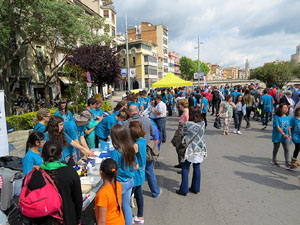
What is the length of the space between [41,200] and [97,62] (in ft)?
55.5

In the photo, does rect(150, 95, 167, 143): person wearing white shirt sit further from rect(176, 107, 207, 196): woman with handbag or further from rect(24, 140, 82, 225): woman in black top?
rect(24, 140, 82, 225): woman in black top

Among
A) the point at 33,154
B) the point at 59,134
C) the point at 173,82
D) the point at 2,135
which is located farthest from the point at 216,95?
the point at 33,154

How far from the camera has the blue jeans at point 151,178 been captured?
11.6 feet

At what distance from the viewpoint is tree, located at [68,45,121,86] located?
57.0 feet

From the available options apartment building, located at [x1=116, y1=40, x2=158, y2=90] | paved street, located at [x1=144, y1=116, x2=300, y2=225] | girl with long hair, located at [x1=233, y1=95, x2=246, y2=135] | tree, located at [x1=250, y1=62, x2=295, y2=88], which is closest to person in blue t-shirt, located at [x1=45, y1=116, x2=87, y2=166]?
paved street, located at [x1=144, y1=116, x2=300, y2=225]

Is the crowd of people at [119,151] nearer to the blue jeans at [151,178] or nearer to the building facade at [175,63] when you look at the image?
the blue jeans at [151,178]

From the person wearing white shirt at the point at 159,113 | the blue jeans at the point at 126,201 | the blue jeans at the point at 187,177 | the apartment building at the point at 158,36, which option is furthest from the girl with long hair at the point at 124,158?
the apartment building at the point at 158,36

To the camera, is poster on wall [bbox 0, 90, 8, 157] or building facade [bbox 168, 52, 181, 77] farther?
building facade [bbox 168, 52, 181, 77]

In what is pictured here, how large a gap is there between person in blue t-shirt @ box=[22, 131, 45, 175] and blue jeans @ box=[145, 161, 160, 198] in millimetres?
1751

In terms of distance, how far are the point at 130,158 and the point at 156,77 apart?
2144 inches

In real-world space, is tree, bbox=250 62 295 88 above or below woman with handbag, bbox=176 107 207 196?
above

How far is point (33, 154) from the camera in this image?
2809mm

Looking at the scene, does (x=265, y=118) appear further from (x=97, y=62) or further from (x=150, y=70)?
(x=150, y=70)

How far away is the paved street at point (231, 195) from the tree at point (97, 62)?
1400 cm
